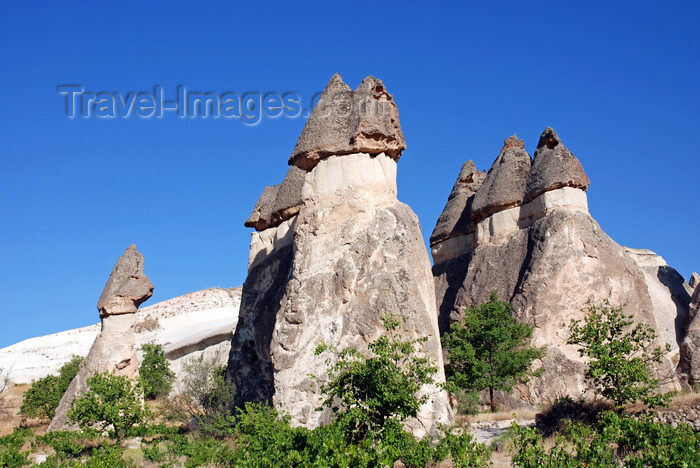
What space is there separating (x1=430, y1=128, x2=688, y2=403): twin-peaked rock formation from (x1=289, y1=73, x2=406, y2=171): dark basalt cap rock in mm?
6389

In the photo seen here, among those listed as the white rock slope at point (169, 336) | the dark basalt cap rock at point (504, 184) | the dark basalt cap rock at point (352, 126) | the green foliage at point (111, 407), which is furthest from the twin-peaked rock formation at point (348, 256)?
the white rock slope at point (169, 336)

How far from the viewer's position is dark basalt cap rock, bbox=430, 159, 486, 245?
23.5m

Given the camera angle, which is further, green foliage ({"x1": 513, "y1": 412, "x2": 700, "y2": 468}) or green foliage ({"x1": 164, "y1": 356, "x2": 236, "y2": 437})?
green foliage ({"x1": 164, "y1": 356, "x2": 236, "y2": 437})

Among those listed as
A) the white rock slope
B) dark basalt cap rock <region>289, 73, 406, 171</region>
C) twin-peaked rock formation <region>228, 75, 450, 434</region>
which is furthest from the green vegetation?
the white rock slope

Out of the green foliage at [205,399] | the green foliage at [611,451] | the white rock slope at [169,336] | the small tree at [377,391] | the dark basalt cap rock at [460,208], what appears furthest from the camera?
the white rock slope at [169,336]

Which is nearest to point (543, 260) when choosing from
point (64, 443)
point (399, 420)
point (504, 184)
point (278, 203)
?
point (504, 184)

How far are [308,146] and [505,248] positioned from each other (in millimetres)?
8955

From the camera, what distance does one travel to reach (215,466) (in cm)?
1050

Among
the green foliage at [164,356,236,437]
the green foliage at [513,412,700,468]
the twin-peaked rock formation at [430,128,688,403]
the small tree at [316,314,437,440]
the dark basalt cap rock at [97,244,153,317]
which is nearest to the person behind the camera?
the green foliage at [513,412,700,468]

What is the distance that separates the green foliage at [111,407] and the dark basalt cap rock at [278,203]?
6813 millimetres

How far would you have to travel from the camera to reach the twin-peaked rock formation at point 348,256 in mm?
11266

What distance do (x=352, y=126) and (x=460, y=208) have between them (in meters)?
11.7

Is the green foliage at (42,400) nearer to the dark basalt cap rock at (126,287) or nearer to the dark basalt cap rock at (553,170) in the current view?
the dark basalt cap rock at (126,287)

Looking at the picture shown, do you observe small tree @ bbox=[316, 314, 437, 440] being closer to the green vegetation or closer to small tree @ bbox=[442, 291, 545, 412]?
the green vegetation
